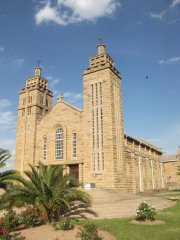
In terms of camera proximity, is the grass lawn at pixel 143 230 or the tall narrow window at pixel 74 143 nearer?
the grass lawn at pixel 143 230

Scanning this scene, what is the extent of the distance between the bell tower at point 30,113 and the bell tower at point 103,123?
8.98m

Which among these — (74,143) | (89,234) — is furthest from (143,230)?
(74,143)

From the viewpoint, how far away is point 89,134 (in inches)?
1193

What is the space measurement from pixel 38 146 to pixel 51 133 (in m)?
2.78

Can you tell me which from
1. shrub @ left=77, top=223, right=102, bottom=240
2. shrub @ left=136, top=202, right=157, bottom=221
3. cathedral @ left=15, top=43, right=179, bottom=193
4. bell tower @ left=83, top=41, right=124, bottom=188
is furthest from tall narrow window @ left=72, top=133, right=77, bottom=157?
shrub @ left=77, top=223, right=102, bottom=240

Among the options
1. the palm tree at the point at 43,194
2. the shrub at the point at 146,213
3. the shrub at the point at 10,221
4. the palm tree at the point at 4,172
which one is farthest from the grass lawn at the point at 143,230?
the palm tree at the point at 4,172

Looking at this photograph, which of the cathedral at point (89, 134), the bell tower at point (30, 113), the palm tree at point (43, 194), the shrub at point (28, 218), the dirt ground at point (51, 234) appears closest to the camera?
the dirt ground at point (51, 234)

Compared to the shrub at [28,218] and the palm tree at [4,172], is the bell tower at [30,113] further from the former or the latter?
the shrub at [28,218]

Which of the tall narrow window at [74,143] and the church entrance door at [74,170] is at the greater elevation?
the tall narrow window at [74,143]

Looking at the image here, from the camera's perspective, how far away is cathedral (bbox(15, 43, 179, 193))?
28.8 meters

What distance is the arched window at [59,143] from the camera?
33.5 meters

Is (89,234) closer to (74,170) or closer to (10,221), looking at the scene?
(10,221)

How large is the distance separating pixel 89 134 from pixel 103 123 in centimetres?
223

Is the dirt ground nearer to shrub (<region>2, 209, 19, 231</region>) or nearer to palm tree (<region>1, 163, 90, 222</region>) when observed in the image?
shrub (<region>2, 209, 19, 231</region>)
